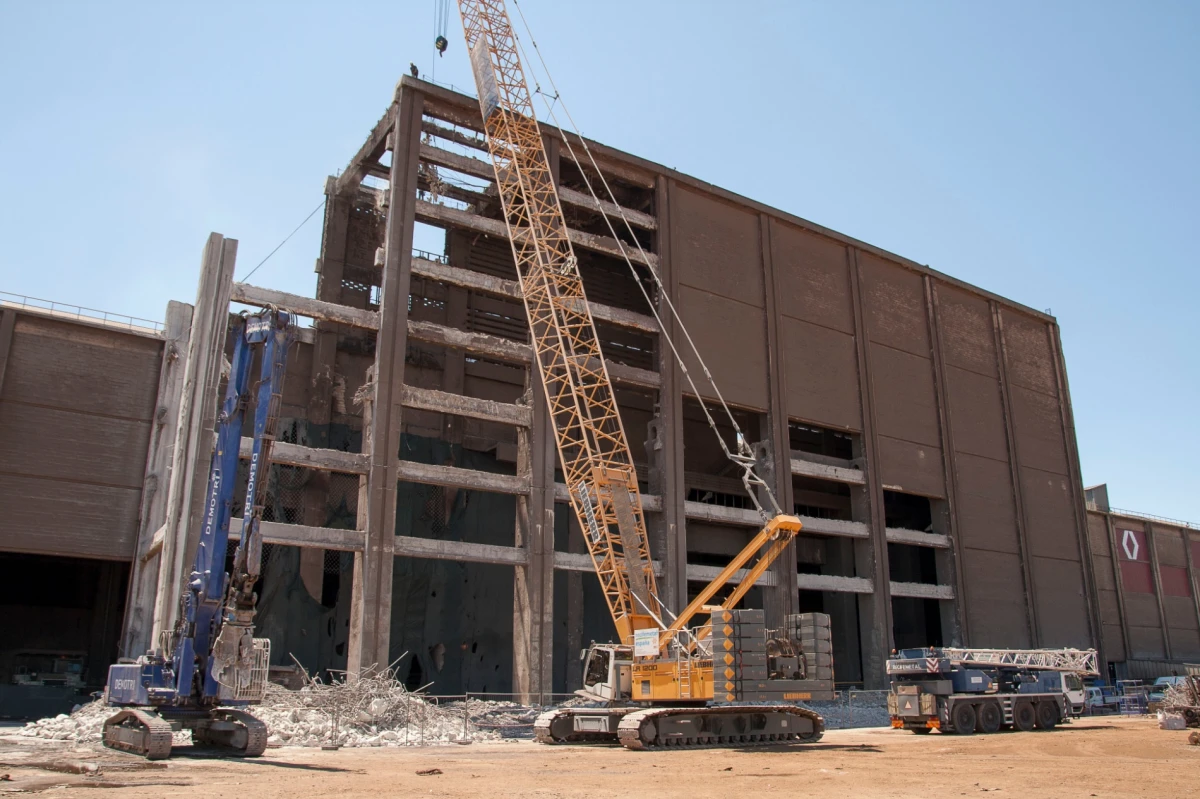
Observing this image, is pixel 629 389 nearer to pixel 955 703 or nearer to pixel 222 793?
pixel 955 703

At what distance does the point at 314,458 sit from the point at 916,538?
30.4 metres

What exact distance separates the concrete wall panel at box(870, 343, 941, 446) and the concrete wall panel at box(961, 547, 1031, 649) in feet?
22.2

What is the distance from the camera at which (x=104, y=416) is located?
109 ft

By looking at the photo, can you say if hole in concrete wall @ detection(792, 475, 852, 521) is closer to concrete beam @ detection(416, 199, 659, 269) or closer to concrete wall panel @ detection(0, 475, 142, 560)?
concrete beam @ detection(416, 199, 659, 269)

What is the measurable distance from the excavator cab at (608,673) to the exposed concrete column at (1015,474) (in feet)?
116

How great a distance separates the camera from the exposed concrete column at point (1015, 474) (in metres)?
50.8

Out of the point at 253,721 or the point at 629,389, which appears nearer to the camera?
the point at 253,721

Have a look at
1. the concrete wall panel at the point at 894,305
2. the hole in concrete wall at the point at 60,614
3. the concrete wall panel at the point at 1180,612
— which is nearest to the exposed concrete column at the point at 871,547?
the concrete wall panel at the point at 894,305

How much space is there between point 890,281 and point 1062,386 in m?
16.1

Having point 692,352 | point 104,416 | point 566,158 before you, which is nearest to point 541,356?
point 692,352

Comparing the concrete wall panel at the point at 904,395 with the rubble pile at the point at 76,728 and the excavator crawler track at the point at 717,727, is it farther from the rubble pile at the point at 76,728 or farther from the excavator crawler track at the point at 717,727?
the rubble pile at the point at 76,728

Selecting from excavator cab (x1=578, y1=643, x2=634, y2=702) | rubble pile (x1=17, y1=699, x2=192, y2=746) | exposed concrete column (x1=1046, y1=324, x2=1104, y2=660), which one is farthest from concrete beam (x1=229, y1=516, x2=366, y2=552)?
exposed concrete column (x1=1046, y1=324, x2=1104, y2=660)

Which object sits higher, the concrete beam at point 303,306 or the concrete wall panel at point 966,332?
the concrete wall panel at point 966,332

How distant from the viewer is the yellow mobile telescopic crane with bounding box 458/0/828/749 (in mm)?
A: 21156
